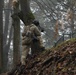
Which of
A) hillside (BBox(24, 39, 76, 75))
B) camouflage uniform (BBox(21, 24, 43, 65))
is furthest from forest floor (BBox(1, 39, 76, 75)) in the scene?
camouflage uniform (BBox(21, 24, 43, 65))

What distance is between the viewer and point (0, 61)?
16344 millimetres

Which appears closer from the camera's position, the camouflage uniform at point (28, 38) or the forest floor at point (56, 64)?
the forest floor at point (56, 64)

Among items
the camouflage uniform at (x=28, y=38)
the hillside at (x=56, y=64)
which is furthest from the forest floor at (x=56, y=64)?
the camouflage uniform at (x=28, y=38)

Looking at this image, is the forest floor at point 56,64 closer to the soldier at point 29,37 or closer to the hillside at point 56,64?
the hillside at point 56,64

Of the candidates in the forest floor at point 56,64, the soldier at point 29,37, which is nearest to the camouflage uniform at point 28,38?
the soldier at point 29,37

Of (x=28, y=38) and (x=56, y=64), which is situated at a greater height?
(x=28, y=38)

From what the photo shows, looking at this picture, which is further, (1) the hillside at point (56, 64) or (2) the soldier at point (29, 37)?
(2) the soldier at point (29, 37)

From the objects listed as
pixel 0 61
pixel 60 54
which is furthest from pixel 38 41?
pixel 0 61

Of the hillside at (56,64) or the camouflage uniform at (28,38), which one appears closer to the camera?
the hillside at (56,64)

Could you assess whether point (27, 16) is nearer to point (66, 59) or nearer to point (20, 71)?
point (20, 71)

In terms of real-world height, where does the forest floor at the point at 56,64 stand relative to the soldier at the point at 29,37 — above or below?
below

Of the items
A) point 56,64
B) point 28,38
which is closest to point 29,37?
point 28,38

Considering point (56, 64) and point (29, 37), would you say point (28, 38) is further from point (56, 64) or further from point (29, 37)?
point (56, 64)

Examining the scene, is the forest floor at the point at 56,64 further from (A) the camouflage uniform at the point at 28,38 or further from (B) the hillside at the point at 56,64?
(A) the camouflage uniform at the point at 28,38
